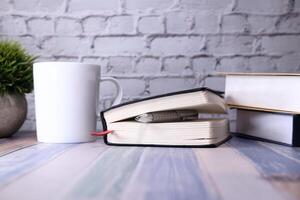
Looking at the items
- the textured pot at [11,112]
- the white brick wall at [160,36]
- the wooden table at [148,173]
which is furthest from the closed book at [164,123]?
the white brick wall at [160,36]

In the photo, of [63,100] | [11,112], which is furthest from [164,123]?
[11,112]

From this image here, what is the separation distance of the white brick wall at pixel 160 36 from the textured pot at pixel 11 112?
0.89 ft

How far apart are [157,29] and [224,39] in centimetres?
19

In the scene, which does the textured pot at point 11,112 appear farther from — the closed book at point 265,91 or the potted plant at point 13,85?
the closed book at point 265,91

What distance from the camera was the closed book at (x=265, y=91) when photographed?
67cm

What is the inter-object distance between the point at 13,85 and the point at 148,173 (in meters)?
0.45

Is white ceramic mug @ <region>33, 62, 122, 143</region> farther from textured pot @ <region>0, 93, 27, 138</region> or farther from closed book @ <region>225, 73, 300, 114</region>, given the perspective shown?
closed book @ <region>225, 73, 300, 114</region>

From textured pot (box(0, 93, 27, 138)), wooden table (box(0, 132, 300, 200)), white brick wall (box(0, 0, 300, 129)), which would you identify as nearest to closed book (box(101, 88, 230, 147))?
wooden table (box(0, 132, 300, 200))

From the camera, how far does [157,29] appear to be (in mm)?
997

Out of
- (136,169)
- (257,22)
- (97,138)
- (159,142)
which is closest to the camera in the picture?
(136,169)

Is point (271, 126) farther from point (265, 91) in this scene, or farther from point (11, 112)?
point (11, 112)

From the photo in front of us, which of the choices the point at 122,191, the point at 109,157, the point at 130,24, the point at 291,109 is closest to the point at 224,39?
the point at 130,24

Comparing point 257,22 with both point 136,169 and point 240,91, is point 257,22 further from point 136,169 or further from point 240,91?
point 136,169

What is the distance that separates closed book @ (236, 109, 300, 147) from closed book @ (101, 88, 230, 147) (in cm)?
10
